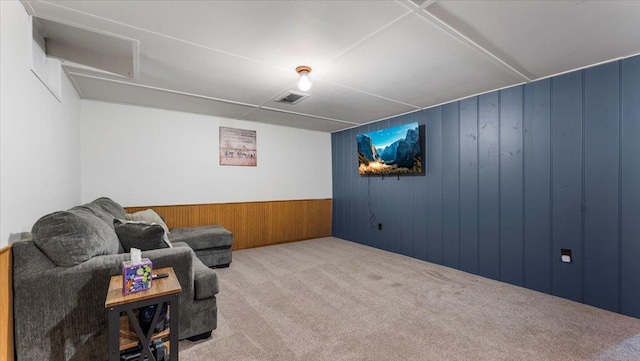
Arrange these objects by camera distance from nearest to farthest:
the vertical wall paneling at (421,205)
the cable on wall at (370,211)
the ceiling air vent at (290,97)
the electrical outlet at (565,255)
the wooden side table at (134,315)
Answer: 1. the wooden side table at (134,315)
2. the electrical outlet at (565,255)
3. the ceiling air vent at (290,97)
4. the vertical wall paneling at (421,205)
5. the cable on wall at (370,211)

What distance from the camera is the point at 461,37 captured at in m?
2.07

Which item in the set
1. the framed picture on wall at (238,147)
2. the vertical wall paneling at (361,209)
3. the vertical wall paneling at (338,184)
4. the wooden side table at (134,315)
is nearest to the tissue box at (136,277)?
the wooden side table at (134,315)

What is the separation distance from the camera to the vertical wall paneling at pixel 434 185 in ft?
12.8

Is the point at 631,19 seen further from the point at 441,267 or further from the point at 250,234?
the point at 250,234

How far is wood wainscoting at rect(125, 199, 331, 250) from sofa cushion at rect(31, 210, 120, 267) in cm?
243

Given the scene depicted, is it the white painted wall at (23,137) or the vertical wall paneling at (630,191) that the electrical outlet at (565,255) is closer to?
the vertical wall paneling at (630,191)

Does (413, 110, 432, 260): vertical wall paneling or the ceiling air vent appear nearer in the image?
the ceiling air vent

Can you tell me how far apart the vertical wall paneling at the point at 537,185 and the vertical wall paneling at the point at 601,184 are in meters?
0.30

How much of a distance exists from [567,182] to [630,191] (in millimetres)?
433

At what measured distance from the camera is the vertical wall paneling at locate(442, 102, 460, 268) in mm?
3699

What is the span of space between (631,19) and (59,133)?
183 inches

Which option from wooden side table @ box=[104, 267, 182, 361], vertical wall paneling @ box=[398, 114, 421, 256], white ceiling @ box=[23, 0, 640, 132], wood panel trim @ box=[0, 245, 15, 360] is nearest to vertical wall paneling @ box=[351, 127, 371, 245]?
vertical wall paneling @ box=[398, 114, 421, 256]

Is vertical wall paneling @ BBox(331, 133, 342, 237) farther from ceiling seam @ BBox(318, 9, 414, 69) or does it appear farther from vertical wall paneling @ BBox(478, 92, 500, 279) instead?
ceiling seam @ BBox(318, 9, 414, 69)

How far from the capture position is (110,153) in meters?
3.79
